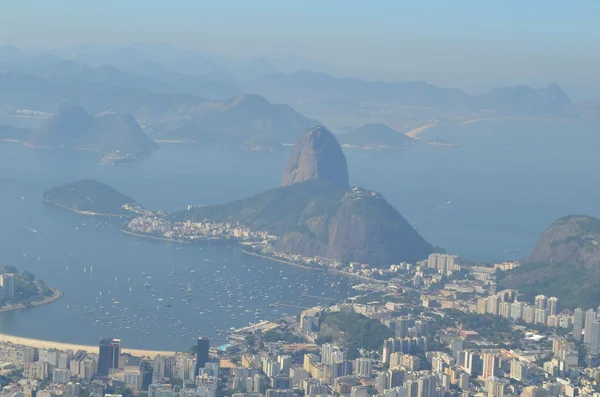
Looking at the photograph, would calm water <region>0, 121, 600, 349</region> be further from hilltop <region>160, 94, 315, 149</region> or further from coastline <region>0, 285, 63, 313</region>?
hilltop <region>160, 94, 315, 149</region>

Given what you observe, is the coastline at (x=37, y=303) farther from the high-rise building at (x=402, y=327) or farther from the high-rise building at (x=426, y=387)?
the high-rise building at (x=426, y=387)

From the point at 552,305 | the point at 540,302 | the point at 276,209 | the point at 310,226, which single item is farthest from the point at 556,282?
the point at 276,209

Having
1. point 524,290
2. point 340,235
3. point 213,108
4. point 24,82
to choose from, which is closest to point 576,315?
point 524,290

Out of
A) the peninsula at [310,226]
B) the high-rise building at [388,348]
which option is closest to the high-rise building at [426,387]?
the high-rise building at [388,348]

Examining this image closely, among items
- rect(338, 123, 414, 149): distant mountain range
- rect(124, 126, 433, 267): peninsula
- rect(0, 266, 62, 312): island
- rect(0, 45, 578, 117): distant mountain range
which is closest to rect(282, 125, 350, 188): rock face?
rect(124, 126, 433, 267): peninsula

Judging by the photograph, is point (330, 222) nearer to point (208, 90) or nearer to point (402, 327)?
point (402, 327)
